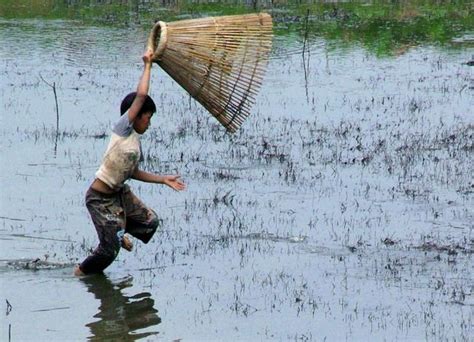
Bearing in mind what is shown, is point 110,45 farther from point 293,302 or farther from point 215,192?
point 293,302

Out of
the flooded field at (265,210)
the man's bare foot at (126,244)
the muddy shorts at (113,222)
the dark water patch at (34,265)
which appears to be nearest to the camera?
the flooded field at (265,210)

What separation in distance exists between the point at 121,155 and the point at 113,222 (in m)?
0.43

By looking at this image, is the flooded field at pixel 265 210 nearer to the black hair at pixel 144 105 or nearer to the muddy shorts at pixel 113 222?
the muddy shorts at pixel 113 222

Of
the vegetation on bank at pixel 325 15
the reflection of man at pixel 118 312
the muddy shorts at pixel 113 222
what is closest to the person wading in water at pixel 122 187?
the muddy shorts at pixel 113 222

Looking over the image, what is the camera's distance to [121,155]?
683cm

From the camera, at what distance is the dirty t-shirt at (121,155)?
681 centimetres

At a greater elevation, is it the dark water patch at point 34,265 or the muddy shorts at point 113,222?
the muddy shorts at point 113,222

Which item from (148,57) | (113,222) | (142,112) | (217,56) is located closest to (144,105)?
(142,112)

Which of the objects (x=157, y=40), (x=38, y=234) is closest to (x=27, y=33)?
(x=38, y=234)

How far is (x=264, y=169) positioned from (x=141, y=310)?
3698 mm

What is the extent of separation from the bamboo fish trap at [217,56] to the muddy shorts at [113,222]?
818 millimetres

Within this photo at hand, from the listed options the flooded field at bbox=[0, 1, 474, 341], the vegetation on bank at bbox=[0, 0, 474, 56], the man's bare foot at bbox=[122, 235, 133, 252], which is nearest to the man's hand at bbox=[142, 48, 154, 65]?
the man's bare foot at bbox=[122, 235, 133, 252]

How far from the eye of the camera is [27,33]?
62.4 feet

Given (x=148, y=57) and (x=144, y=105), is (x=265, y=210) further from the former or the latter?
(x=148, y=57)
